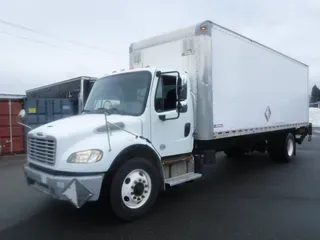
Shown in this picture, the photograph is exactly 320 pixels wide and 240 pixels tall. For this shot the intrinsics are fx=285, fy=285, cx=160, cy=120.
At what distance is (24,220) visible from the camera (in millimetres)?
4633

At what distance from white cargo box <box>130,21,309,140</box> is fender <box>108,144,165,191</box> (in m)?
1.30

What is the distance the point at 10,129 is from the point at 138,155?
9791mm

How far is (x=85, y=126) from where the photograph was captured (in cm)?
432

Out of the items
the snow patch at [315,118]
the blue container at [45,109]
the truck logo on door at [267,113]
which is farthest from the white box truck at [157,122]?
the snow patch at [315,118]

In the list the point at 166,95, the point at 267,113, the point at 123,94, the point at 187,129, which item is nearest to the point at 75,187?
the point at 123,94

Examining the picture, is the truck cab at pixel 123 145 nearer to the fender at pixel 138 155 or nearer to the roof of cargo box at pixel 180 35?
the fender at pixel 138 155

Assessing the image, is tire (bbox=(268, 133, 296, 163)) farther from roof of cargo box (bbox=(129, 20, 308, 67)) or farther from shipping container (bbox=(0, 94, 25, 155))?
shipping container (bbox=(0, 94, 25, 155))

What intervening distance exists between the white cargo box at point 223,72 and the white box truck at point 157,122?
2 centimetres

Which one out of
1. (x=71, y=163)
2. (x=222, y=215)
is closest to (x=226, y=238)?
(x=222, y=215)

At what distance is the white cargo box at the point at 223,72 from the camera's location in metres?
5.71

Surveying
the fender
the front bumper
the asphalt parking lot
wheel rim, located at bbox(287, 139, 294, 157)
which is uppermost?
the fender

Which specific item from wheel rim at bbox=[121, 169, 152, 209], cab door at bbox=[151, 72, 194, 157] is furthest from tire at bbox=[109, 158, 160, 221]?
cab door at bbox=[151, 72, 194, 157]

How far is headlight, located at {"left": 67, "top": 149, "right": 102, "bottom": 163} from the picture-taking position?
4.04 metres

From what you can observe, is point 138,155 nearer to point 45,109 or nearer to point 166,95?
point 166,95
